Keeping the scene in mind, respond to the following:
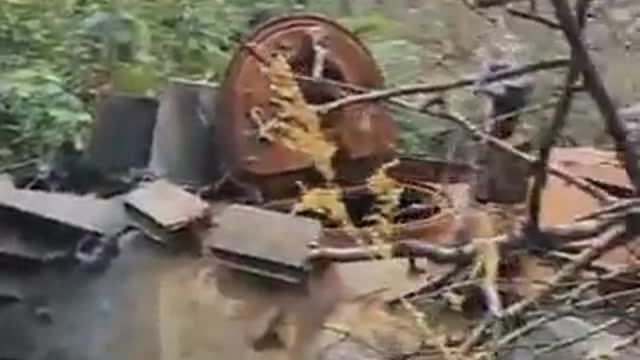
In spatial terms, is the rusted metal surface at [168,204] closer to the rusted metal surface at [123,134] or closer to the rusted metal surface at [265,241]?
the rusted metal surface at [265,241]

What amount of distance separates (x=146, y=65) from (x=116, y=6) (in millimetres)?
382

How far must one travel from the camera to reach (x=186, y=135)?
3.62 m

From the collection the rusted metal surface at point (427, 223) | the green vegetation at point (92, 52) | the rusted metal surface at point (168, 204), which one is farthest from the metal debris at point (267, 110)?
the green vegetation at point (92, 52)

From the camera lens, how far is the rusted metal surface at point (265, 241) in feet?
9.61

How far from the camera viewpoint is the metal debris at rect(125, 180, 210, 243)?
307 centimetres

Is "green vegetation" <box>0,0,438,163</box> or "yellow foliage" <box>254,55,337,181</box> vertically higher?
"yellow foliage" <box>254,55,337,181</box>

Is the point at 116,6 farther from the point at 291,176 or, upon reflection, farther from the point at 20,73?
the point at 291,176

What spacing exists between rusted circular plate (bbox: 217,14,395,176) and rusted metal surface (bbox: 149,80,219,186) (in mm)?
98

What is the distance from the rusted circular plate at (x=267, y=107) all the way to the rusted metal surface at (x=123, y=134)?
21cm

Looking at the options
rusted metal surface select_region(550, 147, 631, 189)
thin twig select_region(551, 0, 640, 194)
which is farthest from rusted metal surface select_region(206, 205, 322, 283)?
thin twig select_region(551, 0, 640, 194)

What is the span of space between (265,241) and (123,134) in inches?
30.1

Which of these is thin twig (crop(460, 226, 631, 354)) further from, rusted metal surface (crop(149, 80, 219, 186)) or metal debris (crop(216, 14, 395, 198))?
rusted metal surface (crop(149, 80, 219, 186))

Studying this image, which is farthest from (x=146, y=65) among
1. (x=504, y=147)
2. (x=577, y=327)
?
(x=504, y=147)

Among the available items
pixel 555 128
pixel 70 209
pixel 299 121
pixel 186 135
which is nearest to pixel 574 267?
pixel 555 128
